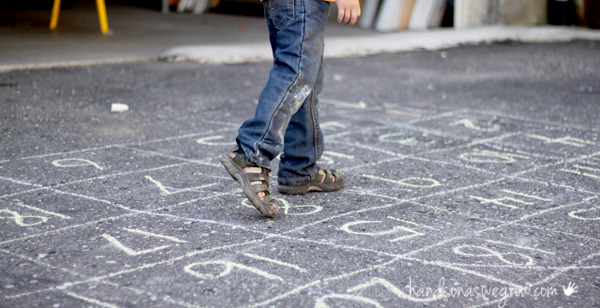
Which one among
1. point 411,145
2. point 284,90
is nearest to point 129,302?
point 284,90

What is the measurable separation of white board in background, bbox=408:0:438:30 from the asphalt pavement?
456cm

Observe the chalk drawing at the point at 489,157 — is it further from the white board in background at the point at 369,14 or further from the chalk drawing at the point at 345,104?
the white board in background at the point at 369,14

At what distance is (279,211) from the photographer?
107 inches

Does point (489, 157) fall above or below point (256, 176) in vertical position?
below

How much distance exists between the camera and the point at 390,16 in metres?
9.57

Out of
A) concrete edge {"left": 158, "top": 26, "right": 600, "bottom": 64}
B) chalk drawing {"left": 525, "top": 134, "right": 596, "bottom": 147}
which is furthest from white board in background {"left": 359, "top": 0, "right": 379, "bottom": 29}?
chalk drawing {"left": 525, "top": 134, "right": 596, "bottom": 147}

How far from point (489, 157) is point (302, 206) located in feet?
4.58

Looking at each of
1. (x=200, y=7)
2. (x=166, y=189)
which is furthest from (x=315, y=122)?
(x=200, y=7)

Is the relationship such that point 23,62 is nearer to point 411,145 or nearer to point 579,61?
point 411,145

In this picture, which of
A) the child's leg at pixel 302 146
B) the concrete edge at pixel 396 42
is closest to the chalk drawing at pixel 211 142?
the child's leg at pixel 302 146

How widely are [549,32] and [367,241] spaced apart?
28.6 ft

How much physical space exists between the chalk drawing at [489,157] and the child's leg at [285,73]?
1.40 m

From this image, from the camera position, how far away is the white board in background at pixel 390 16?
31.3 feet

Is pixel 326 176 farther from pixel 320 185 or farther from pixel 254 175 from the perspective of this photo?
pixel 254 175
